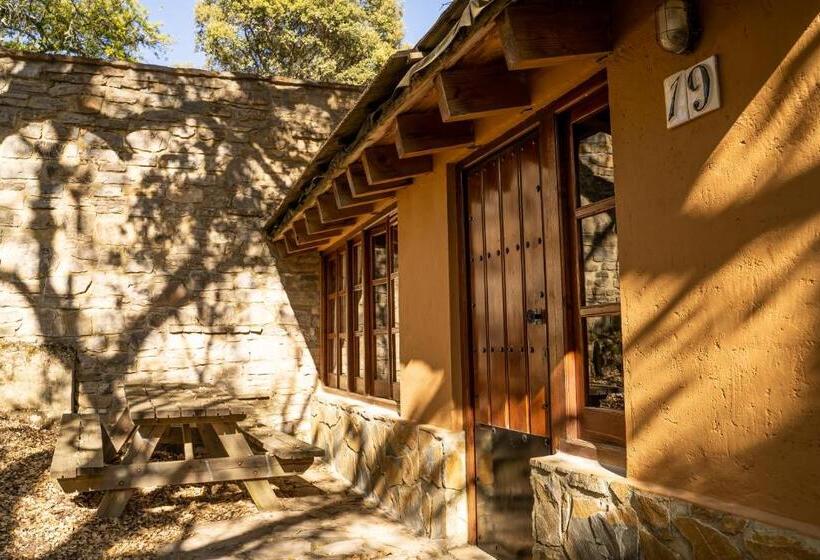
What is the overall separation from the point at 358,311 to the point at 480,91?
426 cm

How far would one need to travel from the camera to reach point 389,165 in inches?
181

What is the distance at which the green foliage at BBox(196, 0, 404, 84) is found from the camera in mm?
19484

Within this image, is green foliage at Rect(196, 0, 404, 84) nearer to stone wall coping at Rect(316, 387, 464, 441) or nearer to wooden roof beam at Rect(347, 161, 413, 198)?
stone wall coping at Rect(316, 387, 464, 441)

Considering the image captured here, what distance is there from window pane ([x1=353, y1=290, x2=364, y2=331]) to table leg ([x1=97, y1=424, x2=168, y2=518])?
2155mm

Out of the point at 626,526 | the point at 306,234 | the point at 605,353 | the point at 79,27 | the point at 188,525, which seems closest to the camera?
the point at 626,526

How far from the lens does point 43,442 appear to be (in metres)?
6.75

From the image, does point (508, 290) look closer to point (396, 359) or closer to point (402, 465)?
point (402, 465)

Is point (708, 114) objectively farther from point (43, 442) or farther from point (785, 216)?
point (43, 442)

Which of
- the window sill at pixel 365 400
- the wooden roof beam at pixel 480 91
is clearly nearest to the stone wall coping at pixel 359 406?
the window sill at pixel 365 400

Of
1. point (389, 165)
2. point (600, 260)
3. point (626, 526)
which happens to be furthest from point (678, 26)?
point (389, 165)

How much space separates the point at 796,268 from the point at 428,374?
308cm

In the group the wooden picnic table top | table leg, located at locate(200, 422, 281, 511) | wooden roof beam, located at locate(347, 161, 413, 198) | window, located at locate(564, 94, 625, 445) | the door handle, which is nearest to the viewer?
window, located at locate(564, 94, 625, 445)

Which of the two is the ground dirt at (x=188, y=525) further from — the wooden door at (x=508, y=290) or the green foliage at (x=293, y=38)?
the green foliage at (x=293, y=38)

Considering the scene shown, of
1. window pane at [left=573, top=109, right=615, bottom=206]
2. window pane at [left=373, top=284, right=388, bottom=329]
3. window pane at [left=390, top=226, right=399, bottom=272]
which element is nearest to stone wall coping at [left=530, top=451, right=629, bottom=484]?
window pane at [left=573, top=109, right=615, bottom=206]
